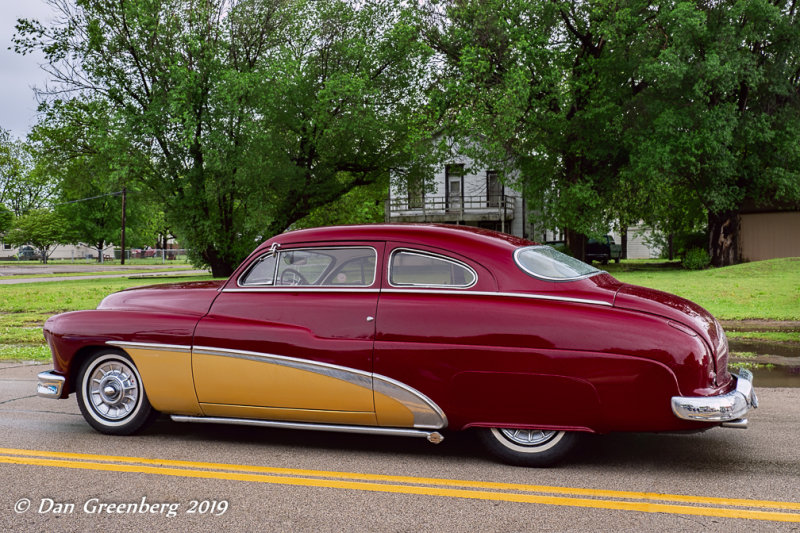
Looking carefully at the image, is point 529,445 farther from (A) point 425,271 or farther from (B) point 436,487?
(A) point 425,271

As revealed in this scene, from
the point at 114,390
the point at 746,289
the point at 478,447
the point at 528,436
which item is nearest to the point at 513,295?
the point at 528,436

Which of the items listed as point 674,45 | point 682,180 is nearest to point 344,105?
point 674,45

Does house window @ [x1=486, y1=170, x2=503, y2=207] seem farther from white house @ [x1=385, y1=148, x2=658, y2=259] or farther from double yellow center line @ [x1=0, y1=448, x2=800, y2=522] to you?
double yellow center line @ [x1=0, y1=448, x2=800, y2=522]

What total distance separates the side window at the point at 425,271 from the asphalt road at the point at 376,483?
1.26 metres

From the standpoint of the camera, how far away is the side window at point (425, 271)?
490 cm

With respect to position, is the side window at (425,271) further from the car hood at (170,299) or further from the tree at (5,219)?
the tree at (5,219)

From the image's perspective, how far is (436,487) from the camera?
4363 millimetres

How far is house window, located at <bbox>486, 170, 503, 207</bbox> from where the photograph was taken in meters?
40.9

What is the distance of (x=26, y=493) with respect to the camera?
4.28 meters

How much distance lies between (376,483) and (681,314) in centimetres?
225

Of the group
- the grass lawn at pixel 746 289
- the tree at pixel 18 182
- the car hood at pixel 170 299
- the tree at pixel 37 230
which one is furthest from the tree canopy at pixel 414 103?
the tree at pixel 18 182

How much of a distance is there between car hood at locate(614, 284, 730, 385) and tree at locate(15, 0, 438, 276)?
24.6 m

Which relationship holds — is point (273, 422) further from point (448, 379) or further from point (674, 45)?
point (674, 45)

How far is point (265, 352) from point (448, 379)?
4.48 feet
